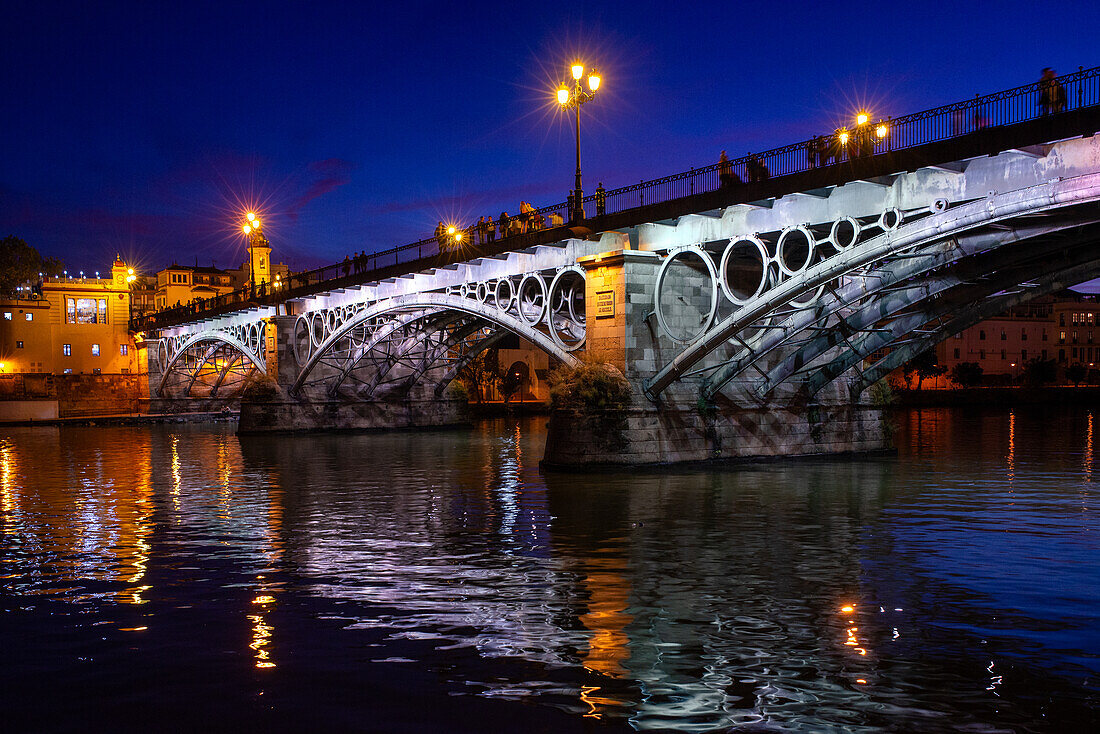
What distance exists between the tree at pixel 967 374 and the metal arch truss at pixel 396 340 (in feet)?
225

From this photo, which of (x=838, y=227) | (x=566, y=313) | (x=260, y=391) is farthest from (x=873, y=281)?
(x=260, y=391)

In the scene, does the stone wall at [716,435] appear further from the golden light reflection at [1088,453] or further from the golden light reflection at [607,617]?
the golden light reflection at [607,617]

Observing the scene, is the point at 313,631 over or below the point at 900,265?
below

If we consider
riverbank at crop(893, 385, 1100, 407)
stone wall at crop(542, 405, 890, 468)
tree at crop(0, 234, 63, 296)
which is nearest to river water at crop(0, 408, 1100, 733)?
stone wall at crop(542, 405, 890, 468)

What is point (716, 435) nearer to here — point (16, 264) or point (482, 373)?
point (482, 373)

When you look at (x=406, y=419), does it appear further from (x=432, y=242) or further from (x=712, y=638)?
(x=712, y=638)

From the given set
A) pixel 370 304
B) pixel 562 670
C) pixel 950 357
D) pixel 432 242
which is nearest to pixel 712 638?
pixel 562 670

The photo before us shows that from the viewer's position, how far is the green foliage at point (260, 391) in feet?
159

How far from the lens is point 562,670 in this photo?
8.30 metres

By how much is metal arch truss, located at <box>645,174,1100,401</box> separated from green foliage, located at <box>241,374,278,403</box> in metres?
28.7

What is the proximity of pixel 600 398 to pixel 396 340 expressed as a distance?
2590 centimetres

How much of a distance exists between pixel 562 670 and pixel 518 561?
529 centimetres

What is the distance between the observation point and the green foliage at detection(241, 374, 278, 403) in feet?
159

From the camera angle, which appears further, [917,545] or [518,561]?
[917,545]
